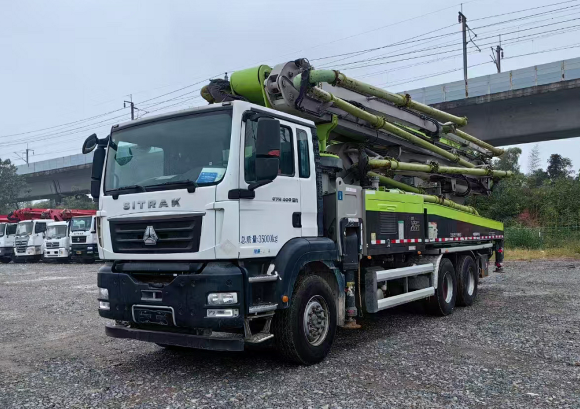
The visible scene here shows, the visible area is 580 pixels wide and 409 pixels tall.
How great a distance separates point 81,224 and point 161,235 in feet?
71.8

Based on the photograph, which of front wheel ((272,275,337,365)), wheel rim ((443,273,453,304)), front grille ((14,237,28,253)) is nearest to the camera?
front wheel ((272,275,337,365))

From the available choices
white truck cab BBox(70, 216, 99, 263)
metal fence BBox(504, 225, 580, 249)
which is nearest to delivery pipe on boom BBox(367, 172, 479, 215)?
metal fence BBox(504, 225, 580, 249)

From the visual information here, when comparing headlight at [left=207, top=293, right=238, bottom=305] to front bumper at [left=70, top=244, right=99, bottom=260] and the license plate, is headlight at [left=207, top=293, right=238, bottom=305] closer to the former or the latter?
the license plate

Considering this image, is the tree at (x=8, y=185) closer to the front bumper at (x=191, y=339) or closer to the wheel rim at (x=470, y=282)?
the wheel rim at (x=470, y=282)

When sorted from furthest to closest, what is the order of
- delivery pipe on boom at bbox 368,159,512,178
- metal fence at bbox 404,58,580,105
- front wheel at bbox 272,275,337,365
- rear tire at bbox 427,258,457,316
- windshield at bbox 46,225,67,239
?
windshield at bbox 46,225,67,239
metal fence at bbox 404,58,580,105
rear tire at bbox 427,258,457,316
delivery pipe on boom at bbox 368,159,512,178
front wheel at bbox 272,275,337,365

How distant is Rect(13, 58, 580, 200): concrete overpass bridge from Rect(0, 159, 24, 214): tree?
1632 inches

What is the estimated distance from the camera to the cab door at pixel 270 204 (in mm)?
5273

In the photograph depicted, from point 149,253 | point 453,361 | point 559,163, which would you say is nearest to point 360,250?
point 453,361

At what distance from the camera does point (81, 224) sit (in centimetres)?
2542

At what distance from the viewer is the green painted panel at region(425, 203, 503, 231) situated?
8.99 metres

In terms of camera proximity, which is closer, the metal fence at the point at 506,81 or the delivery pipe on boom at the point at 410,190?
the delivery pipe on boom at the point at 410,190

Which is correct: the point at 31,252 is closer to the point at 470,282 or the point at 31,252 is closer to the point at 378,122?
the point at 470,282

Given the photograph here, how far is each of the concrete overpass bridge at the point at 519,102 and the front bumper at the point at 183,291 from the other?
804 inches

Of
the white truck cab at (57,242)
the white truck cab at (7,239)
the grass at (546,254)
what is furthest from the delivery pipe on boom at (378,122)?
the white truck cab at (7,239)
